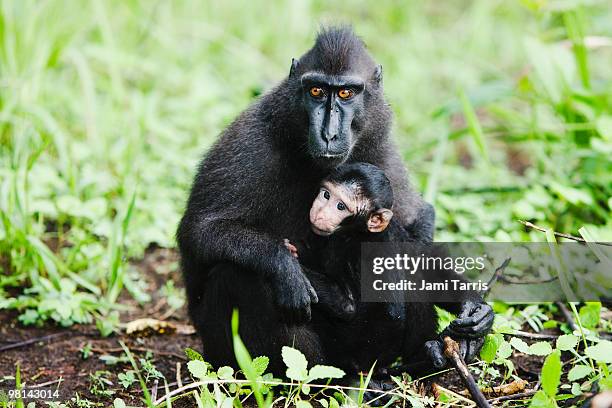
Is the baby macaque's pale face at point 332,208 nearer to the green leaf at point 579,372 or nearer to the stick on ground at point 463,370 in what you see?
the stick on ground at point 463,370

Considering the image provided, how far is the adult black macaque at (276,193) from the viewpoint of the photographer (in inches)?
161

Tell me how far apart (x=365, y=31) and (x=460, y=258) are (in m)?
7.09

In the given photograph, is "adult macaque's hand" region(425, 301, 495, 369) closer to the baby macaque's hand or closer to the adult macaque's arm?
the adult macaque's arm

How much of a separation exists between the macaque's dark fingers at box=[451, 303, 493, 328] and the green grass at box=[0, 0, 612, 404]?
66 cm

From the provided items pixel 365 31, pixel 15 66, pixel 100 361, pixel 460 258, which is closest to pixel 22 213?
pixel 100 361

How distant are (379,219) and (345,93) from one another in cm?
71

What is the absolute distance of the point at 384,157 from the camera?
469 cm

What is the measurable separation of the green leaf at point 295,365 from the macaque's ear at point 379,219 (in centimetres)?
107

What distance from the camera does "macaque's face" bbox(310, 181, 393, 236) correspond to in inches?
166

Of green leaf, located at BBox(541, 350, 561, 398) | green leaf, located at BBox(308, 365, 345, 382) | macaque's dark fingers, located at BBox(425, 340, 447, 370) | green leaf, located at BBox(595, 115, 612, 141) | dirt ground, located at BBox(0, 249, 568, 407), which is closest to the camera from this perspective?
green leaf, located at BBox(541, 350, 561, 398)

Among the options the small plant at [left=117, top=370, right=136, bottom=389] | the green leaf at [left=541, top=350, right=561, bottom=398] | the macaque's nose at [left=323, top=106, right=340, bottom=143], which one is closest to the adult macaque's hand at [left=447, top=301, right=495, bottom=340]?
the green leaf at [left=541, top=350, right=561, bottom=398]

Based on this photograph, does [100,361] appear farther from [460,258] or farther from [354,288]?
[460,258]

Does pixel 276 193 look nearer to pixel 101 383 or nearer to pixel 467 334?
pixel 467 334

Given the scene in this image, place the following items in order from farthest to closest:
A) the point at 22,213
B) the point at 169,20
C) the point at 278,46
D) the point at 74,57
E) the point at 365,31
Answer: the point at 365,31, the point at 278,46, the point at 169,20, the point at 74,57, the point at 22,213
